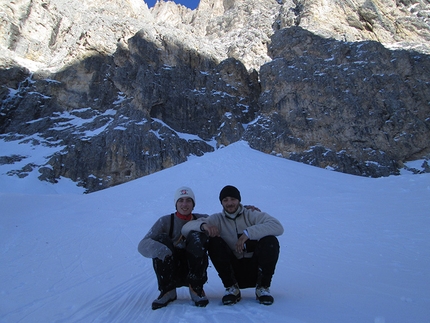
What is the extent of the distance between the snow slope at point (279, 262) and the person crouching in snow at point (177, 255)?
0.15 meters

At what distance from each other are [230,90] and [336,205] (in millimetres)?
49252

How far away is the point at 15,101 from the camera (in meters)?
61.9

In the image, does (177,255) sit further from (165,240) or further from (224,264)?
(224,264)

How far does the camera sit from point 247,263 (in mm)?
2824

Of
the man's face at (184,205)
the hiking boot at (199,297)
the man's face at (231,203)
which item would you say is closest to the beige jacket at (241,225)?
the man's face at (231,203)

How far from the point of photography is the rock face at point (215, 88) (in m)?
38.8

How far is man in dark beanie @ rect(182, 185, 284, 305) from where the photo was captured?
103 inches

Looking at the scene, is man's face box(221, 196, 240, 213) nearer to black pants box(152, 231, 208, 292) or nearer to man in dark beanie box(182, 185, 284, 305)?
man in dark beanie box(182, 185, 284, 305)

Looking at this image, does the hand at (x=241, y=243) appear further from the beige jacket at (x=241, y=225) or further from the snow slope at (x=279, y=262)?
the snow slope at (x=279, y=262)

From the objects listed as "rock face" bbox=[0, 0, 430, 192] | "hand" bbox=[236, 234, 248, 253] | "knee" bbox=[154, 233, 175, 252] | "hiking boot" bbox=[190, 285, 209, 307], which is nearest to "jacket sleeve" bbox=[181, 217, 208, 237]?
"knee" bbox=[154, 233, 175, 252]

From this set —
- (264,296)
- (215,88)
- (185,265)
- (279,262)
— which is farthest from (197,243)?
(215,88)

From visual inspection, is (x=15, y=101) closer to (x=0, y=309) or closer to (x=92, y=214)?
(x=92, y=214)

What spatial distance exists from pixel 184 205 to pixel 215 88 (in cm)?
5590

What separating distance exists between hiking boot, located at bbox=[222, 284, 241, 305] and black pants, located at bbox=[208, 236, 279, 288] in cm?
5
